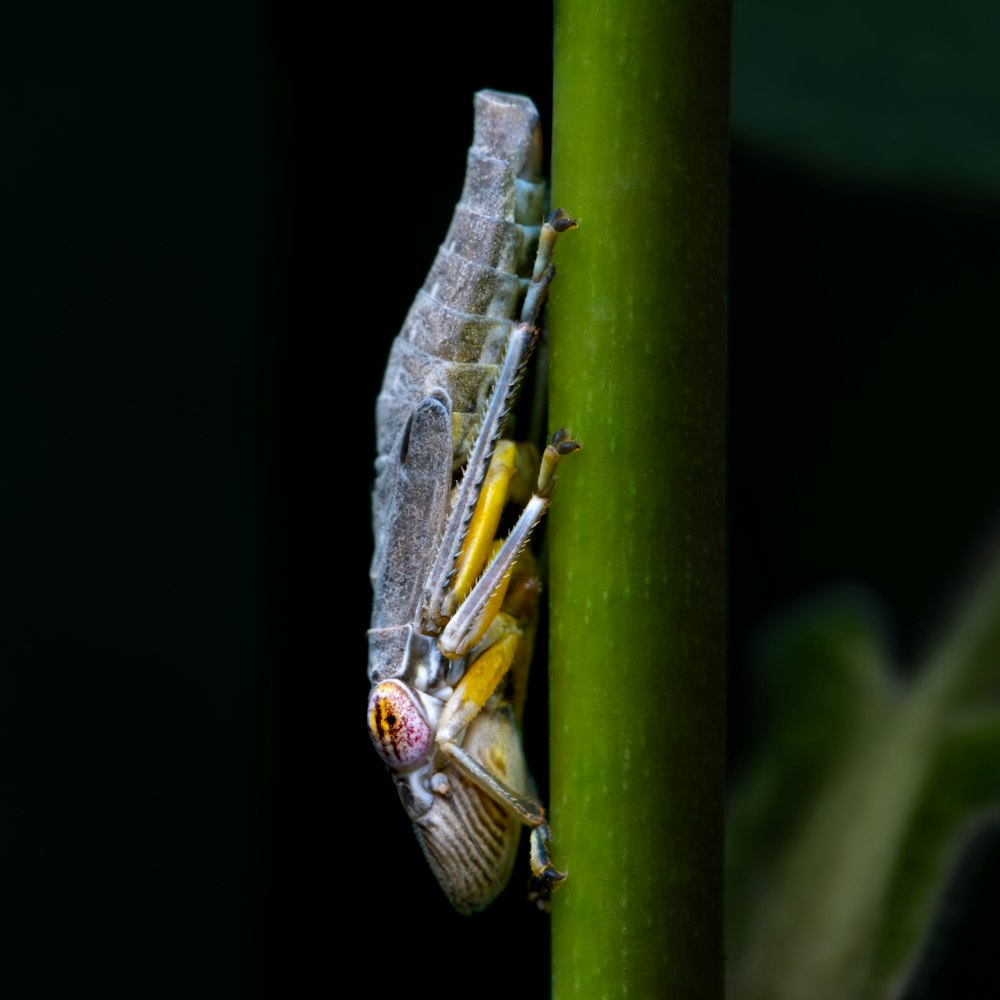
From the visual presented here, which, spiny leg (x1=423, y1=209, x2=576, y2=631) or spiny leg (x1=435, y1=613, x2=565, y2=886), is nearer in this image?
spiny leg (x1=423, y1=209, x2=576, y2=631)

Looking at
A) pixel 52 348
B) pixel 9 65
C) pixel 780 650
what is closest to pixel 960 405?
pixel 780 650

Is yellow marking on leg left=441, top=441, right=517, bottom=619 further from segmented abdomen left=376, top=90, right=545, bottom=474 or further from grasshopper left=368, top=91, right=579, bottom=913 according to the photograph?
segmented abdomen left=376, top=90, right=545, bottom=474

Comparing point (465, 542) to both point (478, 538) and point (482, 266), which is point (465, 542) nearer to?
point (478, 538)

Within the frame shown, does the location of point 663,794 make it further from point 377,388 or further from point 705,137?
point 377,388

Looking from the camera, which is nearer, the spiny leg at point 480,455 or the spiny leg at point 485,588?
the spiny leg at point 485,588

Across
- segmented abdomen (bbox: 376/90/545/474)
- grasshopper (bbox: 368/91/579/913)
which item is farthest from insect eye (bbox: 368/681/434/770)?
segmented abdomen (bbox: 376/90/545/474)

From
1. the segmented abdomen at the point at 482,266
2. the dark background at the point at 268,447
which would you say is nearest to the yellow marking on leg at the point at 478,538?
the segmented abdomen at the point at 482,266

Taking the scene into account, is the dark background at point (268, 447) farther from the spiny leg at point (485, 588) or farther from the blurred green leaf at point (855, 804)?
the spiny leg at point (485, 588)
